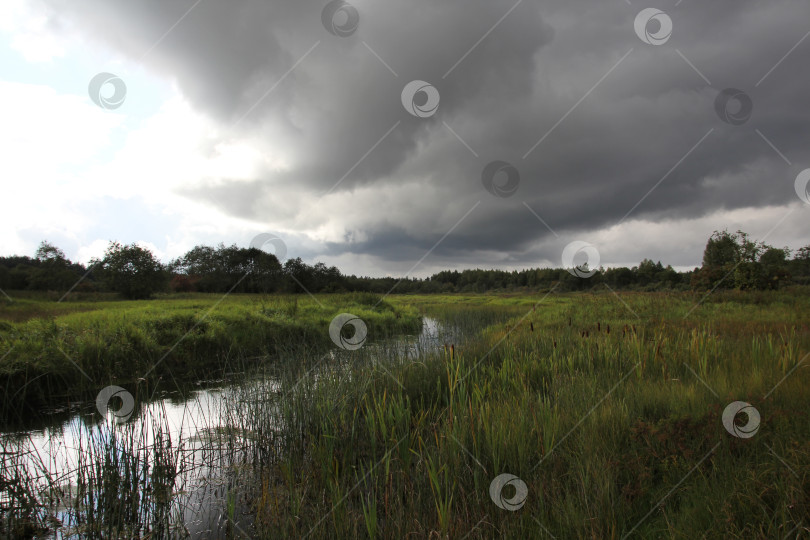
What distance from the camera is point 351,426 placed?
4355mm

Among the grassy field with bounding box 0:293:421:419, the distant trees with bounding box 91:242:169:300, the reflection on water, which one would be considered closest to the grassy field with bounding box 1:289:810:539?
the reflection on water
